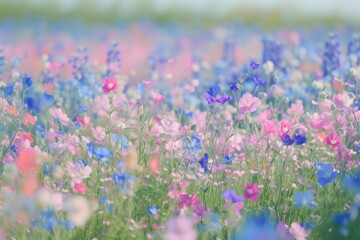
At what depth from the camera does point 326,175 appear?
2.86 metres

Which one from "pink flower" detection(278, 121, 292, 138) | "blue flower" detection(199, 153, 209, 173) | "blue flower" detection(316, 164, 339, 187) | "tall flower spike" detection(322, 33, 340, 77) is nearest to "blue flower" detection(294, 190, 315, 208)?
"blue flower" detection(316, 164, 339, 187)

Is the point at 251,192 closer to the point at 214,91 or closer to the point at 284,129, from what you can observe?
the point at 284,129

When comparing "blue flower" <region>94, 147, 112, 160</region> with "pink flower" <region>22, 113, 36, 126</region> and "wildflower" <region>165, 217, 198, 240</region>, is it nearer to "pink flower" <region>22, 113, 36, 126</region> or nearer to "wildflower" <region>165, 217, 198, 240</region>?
"pink flower" <region>22, 113, 36, 126</region>

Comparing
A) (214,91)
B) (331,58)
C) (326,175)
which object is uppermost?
(331,58)

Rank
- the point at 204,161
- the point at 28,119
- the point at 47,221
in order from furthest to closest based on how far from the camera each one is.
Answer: the point at 28,119 < the point at 204,161 < the point at 47,221

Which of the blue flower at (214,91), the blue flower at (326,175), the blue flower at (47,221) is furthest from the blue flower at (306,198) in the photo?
the blue flower at (47,221)

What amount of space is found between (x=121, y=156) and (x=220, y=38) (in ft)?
25.4

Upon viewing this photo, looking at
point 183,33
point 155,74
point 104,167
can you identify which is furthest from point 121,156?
point 183,33

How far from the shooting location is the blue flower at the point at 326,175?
2832mm

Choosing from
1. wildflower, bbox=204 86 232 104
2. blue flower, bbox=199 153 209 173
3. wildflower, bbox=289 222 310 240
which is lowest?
wildflower, bbox=289 222 310 240

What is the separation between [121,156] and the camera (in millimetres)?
3109

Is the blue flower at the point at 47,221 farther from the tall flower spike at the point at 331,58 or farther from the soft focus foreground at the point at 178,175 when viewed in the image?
the tall flower spike at the point at 331,58

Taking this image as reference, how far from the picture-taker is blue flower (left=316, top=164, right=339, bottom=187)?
2.83 metres

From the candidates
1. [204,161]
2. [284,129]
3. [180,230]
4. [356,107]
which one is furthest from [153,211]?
[356,107]
